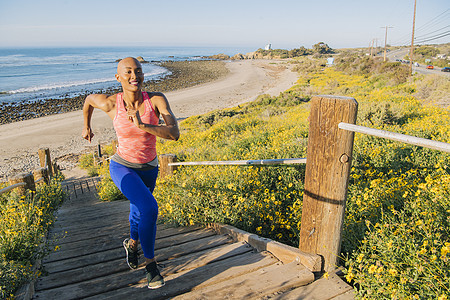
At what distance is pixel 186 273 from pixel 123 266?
67 centimetres

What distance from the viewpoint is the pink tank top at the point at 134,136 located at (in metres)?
2.79

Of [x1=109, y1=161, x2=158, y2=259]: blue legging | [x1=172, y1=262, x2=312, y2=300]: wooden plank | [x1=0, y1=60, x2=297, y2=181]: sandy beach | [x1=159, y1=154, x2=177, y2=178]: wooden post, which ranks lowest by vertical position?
[x1=0, y1=60, x2=297, y2=181]: sandy beach

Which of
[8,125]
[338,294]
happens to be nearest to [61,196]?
[338,294]

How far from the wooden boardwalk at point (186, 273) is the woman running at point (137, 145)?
0.25m

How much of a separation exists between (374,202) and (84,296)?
281 centimetres

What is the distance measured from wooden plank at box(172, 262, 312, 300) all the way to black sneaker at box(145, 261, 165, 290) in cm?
21

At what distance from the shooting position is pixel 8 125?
80.2 feet

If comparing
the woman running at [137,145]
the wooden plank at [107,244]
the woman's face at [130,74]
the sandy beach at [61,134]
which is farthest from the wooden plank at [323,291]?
the sandy beach at [61,134]

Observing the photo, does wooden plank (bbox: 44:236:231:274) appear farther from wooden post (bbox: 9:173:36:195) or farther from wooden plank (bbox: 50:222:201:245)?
wooden post (bbox: 9:173:36:195)

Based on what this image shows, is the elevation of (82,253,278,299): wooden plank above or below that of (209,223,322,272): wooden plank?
below

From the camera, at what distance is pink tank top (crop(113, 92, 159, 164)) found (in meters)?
2.79

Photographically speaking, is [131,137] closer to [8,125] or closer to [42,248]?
[42,248]

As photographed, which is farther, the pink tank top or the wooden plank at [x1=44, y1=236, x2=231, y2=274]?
the wooden plank at [x1=44, y1=236, x2=231, y2=274]

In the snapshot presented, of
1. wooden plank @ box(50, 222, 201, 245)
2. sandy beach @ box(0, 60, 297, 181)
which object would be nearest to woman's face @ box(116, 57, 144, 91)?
wooden plank @ box(50, 222, 201, 245)
